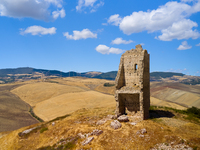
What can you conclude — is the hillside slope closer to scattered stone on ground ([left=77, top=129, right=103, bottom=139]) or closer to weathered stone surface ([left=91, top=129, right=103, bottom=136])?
weathered stone surface ([left=91, top=129, right=103, bottom=136])

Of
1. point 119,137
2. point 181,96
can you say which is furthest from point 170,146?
point 181,96

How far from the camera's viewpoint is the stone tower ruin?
62.3ft

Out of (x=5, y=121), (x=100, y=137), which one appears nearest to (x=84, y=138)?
(x=100, y=137)

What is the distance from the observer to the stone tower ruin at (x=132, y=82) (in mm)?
19000

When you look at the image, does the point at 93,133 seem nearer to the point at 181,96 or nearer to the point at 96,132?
the point at 96,132

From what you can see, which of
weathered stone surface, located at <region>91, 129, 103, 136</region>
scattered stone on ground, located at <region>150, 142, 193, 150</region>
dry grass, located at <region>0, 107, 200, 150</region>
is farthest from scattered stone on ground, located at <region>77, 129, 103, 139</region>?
scattered stone on ground, located at <region>150, 142, 193, 150</region>

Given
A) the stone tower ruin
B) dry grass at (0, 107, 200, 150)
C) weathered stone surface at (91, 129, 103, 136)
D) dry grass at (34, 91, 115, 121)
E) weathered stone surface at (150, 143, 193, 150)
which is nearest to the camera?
weathered stone surface at (150, 143, 193, 150)

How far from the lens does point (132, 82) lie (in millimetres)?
20516

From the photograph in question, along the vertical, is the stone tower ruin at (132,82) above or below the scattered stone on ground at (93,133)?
above

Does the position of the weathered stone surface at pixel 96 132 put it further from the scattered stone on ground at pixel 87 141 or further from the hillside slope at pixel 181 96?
the hillside slope at pixel 181 96

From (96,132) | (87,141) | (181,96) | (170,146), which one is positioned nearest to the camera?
(170,146)

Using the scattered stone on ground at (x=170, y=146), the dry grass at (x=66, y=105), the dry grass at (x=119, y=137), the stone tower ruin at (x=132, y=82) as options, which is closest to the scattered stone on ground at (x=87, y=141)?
the dry grass at (x=119, y=137)

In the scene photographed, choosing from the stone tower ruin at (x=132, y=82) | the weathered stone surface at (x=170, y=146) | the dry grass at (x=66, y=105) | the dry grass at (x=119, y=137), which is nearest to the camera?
the weathered stone surface at (x=170, y=146)

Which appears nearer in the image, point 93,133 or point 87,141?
point 87,141
